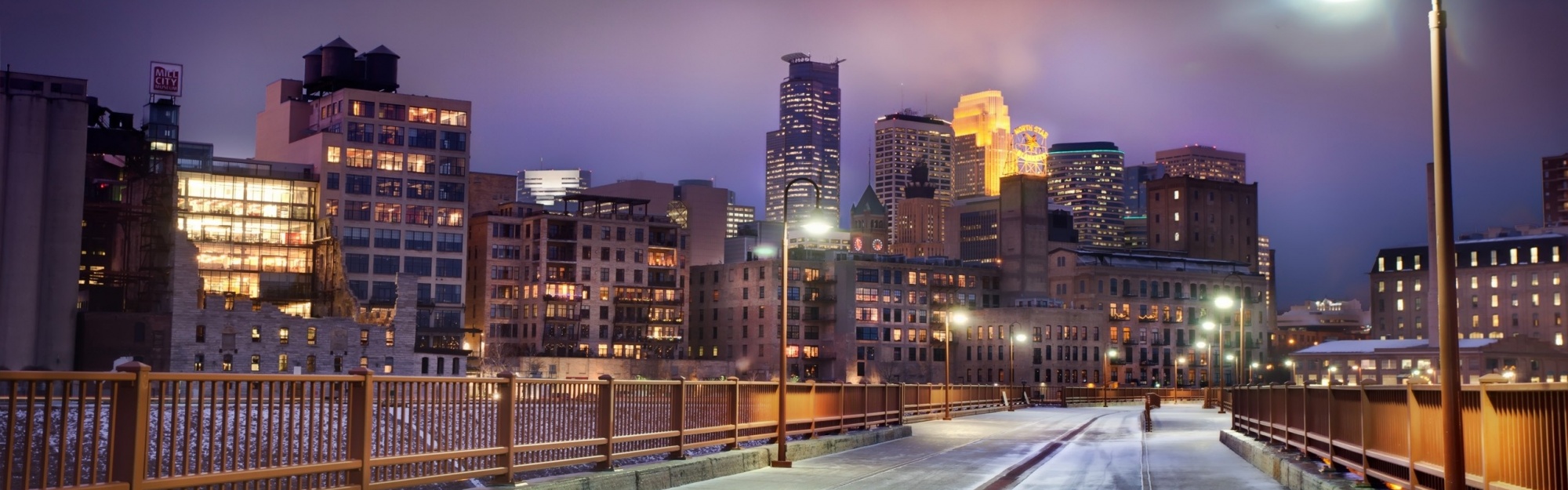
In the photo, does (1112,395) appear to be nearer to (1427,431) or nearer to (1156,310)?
(1156,310)

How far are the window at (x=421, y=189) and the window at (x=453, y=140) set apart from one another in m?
4.94

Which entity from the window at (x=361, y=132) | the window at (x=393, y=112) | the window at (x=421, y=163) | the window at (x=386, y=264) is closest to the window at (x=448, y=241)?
the window at (x=386, y=264)

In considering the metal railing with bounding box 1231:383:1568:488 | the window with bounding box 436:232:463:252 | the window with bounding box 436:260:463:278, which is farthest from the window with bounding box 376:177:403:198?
the metal railing with bounding box 1231:383:1568:488

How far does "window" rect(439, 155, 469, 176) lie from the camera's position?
160000 millimetres

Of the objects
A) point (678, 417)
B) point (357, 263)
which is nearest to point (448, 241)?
point (357, 263)

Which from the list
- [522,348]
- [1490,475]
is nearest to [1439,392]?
[1490,475]

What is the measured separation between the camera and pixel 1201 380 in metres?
188

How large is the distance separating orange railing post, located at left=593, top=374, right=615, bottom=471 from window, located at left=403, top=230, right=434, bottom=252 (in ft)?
447

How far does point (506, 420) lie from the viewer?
20.1 metres

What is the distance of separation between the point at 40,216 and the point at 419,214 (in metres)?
39.1

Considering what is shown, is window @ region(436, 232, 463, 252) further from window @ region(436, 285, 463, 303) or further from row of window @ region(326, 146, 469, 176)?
row of window @ region(326, 146, 469, 176)

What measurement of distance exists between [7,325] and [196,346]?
50.6ft

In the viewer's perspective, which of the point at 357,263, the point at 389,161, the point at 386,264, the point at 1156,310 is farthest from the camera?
the point at 1156,310

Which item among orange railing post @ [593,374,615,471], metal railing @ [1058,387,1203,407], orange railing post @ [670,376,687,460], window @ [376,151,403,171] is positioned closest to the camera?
orange railing post @ [593,374,615,471]
